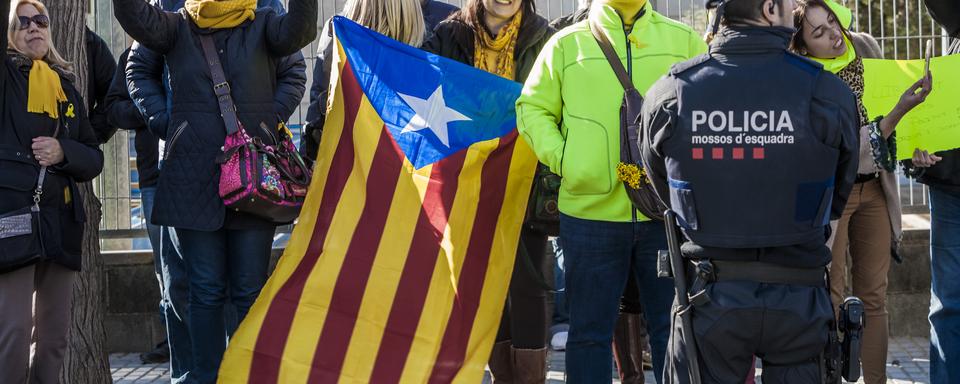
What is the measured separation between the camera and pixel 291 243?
239 inches

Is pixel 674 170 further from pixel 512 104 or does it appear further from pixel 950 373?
pixel 950 373

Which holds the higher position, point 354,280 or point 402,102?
point 402,102

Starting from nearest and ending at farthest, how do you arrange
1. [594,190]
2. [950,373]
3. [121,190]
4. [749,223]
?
[749,223]
[594,190]
[950,373]
[121,190]

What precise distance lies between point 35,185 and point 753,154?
318cm

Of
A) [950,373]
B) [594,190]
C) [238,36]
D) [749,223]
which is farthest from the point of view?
[238,36]

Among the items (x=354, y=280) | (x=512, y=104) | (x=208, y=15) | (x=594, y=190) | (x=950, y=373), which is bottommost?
(x=950, y=373)

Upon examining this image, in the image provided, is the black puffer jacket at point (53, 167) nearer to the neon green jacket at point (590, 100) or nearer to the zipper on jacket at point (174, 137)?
the zipper on jacket at point (174, 137)

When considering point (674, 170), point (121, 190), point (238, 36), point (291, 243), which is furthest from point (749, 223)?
point (121, 190)

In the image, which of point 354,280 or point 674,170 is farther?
point 354,280

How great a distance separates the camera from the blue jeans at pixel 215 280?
621cm

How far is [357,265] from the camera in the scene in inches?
235

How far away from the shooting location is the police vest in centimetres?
425

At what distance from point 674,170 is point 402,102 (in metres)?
2.02

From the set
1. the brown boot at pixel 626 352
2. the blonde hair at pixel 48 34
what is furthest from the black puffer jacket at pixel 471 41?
the blonde hair at pixel 48 34
